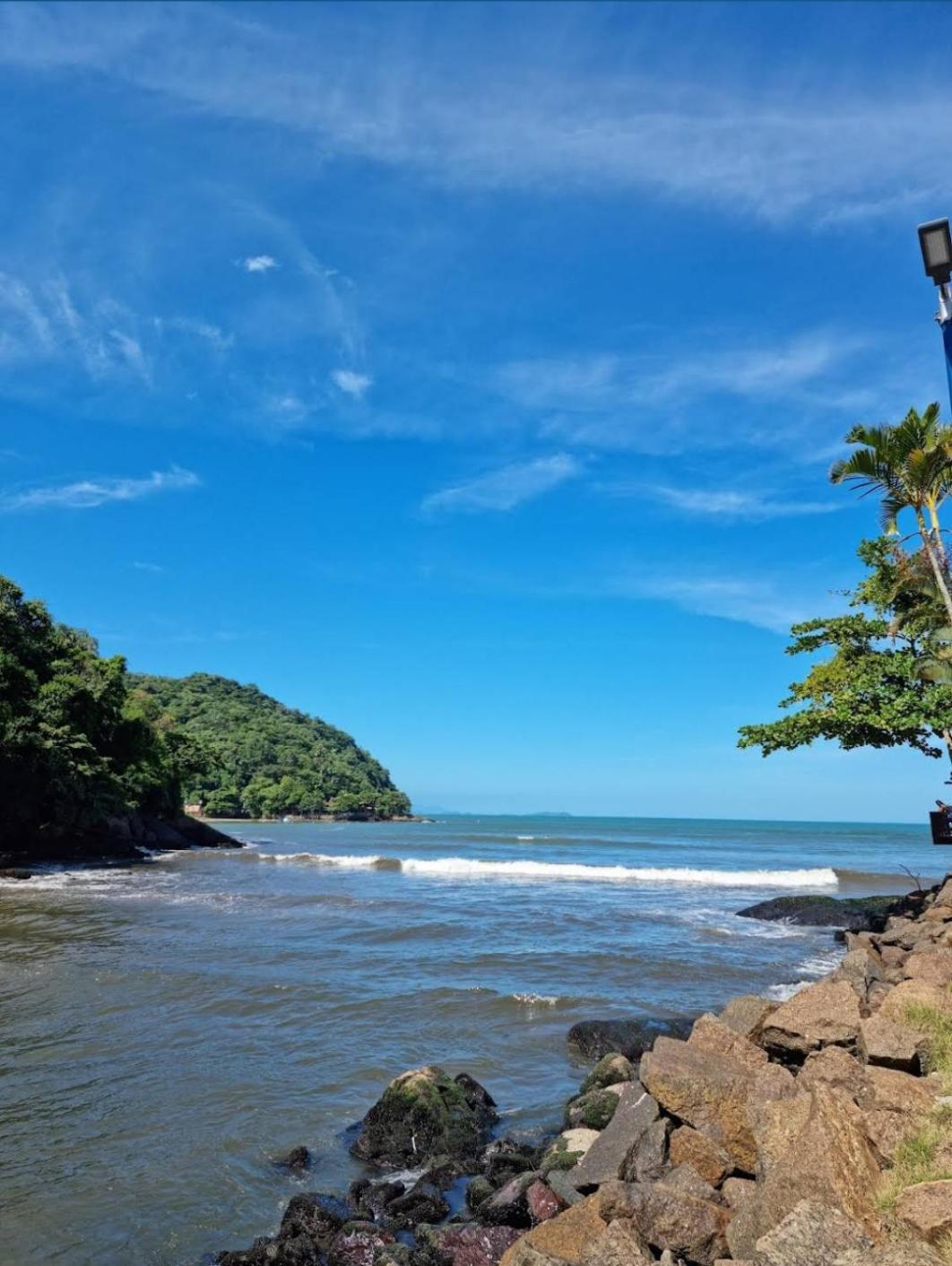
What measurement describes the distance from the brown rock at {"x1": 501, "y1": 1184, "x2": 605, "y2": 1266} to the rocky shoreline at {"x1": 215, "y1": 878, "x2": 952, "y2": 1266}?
11 mm

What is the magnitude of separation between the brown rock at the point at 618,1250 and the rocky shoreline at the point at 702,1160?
0.04 ft

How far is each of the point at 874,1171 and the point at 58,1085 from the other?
8685 millimetres

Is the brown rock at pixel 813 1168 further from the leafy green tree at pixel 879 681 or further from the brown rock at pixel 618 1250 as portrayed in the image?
the leafy green tree at pixel 879 681

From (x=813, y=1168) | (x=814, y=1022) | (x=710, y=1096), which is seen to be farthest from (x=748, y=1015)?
(x=813, y=1168)

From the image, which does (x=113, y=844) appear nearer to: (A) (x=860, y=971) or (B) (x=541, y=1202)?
(A) (x=860, y=971)

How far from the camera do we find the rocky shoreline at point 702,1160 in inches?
157

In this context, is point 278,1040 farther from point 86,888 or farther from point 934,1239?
point 86,888

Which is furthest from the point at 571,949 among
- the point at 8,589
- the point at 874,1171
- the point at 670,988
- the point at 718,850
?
the point at 718,850

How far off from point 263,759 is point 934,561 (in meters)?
137

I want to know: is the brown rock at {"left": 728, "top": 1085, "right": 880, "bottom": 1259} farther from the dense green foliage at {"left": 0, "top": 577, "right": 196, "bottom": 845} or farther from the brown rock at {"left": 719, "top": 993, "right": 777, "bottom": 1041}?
the dense green foliage at {"left": 0, "top": 577, "right": 196, "bottom": 845}

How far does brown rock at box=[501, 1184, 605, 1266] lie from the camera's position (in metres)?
4.74

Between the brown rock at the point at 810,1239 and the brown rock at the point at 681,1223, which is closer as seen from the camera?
the brown rock at the point at 810,1239

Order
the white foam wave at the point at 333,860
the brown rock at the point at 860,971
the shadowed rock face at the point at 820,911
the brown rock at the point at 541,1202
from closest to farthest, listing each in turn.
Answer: the brown rock at the point at 541,1202 → the brown rock at the point at 860,971 → the shadowed rock face at the point at 820,911 → the white foam wave at the point at 333,860

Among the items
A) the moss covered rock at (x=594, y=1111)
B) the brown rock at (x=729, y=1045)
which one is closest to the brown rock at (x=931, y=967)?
the brown rock at (x=729, y=1045)
